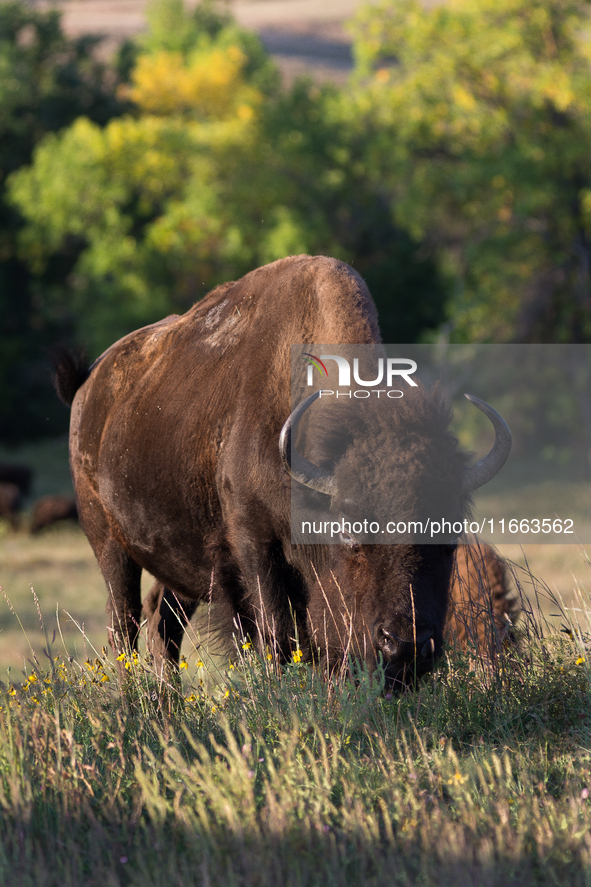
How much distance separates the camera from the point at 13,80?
39.8 metres

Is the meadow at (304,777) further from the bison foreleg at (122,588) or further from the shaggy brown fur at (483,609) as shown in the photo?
the bison foreleg at (122,588)

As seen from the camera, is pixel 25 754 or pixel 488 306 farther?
pixel 488 306

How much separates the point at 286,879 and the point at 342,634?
153 centimetres

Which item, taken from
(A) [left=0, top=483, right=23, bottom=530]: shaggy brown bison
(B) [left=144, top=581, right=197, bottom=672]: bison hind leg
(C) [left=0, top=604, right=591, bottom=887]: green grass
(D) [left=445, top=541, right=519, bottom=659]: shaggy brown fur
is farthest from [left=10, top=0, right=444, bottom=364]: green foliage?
(C) [left=0, top=604, right=591, bottom=887]: green grass

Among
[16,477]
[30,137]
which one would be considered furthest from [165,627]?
[30,137]

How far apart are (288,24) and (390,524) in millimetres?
137183

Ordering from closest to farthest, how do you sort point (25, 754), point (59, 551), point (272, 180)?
1. point (25, 754)
2. point (59, 551)
3. point (272, 180)

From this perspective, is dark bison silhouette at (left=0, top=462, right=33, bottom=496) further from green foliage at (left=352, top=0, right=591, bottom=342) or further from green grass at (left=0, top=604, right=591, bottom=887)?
green grass at (left=0, top=604, right=591, bottom=887)

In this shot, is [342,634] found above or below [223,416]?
below

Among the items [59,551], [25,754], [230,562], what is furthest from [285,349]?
[59,551]

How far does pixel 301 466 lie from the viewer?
4562 mm

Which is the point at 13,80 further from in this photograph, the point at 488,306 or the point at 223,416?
the point at 223,416

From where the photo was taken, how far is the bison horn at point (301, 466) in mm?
4535

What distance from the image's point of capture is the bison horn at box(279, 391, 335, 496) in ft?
14.9
